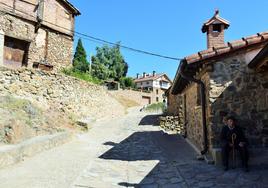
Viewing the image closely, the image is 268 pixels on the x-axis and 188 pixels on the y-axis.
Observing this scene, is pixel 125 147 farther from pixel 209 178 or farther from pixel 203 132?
pixel 209 178

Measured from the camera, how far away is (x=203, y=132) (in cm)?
814

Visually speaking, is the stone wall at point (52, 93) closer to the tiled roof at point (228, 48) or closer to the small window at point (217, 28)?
the tiled roof at point (228, 48)

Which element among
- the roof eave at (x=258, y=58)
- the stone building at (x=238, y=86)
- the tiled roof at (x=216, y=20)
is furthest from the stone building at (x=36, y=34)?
the roof eave at (x=258, y=58)

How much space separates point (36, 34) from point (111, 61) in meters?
25.7

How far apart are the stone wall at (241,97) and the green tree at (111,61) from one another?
35.5 metres

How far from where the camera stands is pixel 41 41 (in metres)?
20.3

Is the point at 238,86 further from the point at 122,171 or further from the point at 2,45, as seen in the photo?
the point at 2,45

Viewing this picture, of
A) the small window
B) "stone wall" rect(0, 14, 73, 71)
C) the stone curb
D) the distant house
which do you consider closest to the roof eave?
the small window

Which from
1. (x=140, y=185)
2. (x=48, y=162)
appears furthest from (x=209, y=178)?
(x=48, y=162)

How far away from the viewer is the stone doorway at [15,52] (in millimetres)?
17734

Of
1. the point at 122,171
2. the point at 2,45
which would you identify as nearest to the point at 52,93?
the point at 2,45

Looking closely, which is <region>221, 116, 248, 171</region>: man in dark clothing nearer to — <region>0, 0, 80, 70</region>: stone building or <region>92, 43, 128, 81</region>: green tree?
<region>0, 0, 80, 70</region>: stone building

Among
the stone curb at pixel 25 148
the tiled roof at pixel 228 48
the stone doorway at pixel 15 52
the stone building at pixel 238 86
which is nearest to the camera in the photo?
the stone curb at pixel 25 148

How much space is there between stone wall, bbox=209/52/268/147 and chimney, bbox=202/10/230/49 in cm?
200
